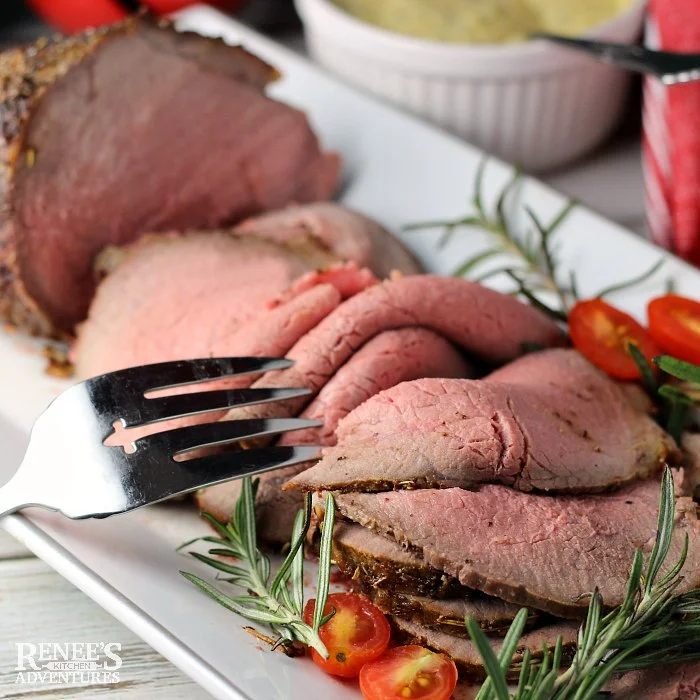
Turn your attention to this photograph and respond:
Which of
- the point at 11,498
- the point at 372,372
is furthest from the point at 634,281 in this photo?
the point at 11,498

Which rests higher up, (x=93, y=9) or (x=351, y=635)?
(x=93, y=9)

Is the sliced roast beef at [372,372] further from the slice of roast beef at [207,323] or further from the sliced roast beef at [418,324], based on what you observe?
the slice of roast beef at [207,323]

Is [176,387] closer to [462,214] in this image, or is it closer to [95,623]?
[95,623]

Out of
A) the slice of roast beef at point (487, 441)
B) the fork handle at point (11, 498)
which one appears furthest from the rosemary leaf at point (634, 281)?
the fork handle at point (11, 498)

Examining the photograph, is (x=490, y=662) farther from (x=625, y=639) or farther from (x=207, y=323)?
(x=207, y=323)

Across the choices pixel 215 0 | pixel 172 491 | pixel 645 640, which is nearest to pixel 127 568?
pixel 172 491

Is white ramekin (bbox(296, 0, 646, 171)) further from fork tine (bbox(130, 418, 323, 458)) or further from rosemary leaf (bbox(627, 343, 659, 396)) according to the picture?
fork tine (bbox(130, 418, 323, 458))
